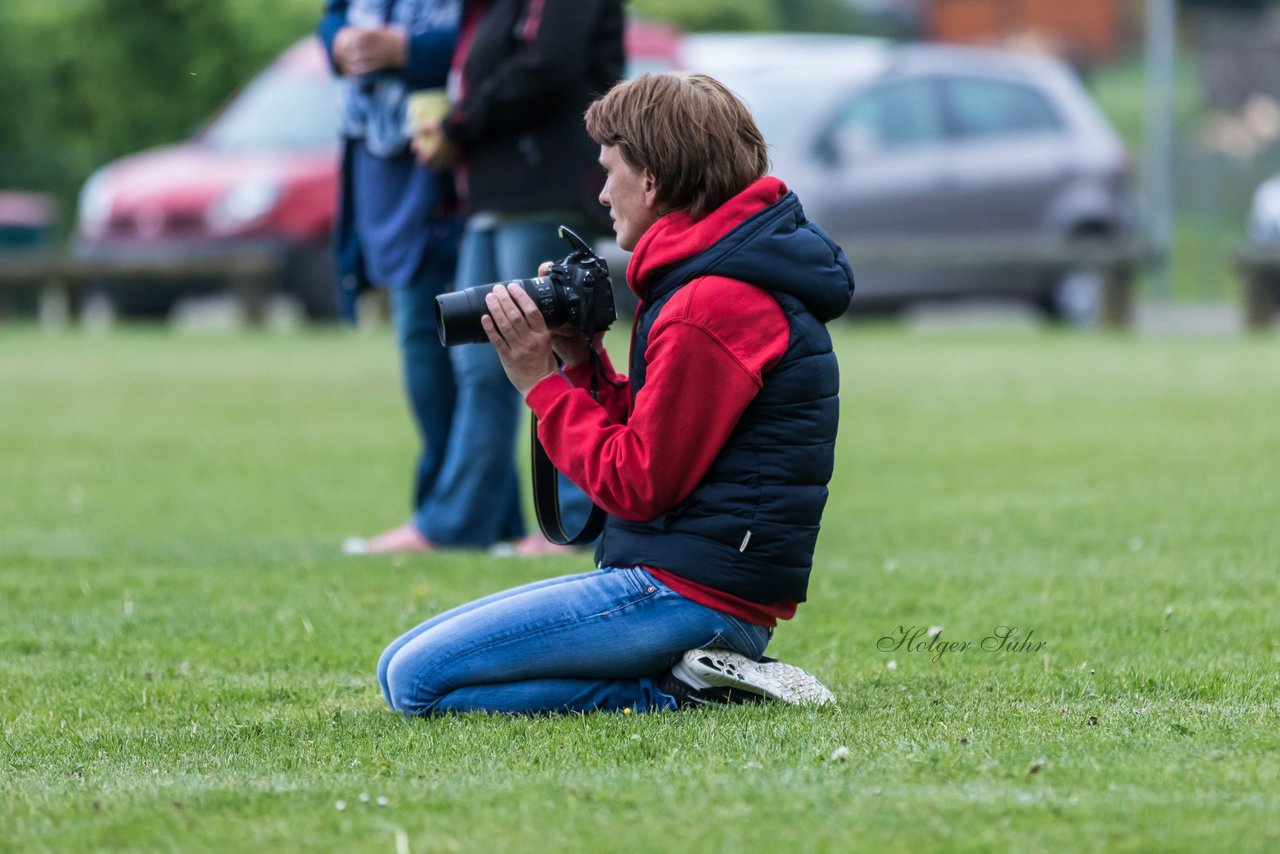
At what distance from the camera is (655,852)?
10.3ft

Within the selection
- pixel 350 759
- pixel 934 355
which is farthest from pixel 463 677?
pixel 934 355

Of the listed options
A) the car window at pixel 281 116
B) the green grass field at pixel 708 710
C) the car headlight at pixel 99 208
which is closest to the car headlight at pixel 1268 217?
the car window at pixel 281 116

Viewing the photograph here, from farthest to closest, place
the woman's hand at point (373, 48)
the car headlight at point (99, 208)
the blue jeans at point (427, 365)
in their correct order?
the car headlight at point (99, 208)
the blue jeans at point (427, 365)
the woman's hand at point (373, 48)

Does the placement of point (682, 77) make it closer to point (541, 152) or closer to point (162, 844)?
point (162, 844)

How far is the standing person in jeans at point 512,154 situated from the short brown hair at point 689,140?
81.0 inches

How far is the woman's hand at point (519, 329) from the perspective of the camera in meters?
4.14

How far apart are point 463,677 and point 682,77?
4.24 feet

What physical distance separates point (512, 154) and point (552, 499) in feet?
6.89

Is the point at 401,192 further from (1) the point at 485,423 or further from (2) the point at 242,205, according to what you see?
(2) the point at 242,205

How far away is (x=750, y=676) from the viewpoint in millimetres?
4227

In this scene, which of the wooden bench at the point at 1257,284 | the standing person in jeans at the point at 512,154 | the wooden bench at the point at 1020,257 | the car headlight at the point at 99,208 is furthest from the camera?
the car headlight at the point at 99,208

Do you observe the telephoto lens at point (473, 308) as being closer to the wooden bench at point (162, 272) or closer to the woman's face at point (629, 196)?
the woman's face at point (629, 196)

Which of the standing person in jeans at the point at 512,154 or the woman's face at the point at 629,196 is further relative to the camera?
the standing person in jeans at the point at 512,154

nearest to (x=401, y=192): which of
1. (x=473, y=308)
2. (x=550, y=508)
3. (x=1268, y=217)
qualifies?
(x=550, y=508)
